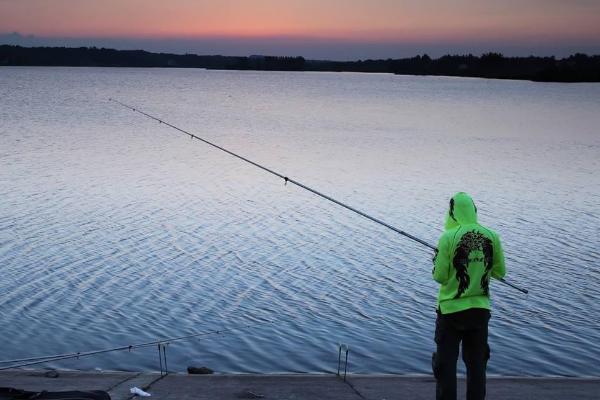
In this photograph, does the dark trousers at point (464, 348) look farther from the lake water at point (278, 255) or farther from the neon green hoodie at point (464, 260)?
the lake water at point (278, 255)

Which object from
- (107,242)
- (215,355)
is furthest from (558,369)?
(107,242)

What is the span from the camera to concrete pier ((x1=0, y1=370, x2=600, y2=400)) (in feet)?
22.6

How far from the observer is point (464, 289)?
561cm

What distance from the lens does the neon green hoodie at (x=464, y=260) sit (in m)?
5.55

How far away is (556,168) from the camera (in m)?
32.3

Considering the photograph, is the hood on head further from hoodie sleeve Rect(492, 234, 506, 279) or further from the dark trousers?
the dark trousers

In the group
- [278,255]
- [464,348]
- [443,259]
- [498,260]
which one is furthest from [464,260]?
[278,255]

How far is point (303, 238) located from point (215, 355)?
25.6 feet

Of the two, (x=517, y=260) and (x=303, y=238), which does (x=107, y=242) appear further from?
(x=517, y=260)

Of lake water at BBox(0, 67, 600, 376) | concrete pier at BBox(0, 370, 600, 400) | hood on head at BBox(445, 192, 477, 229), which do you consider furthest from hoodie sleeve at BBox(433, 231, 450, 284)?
lake water at BBox(0, 67, 600, 376)

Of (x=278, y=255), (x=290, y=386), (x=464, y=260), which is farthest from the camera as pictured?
(x=278, y=255)

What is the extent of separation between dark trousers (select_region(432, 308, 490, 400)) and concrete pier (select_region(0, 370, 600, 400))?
1140 millimetres

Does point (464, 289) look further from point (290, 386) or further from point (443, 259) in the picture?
point (290, 386)

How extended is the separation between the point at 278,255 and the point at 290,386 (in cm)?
913
